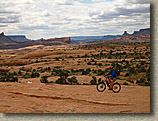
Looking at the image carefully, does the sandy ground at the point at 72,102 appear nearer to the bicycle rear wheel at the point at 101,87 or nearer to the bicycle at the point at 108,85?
the bicycle at the point at 108,85

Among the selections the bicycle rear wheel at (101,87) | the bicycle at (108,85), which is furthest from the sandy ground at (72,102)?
the bicycle rear wheel at (101,87)

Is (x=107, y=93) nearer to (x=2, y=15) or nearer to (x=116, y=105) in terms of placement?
(x=116, y=105)

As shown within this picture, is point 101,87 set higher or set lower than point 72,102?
higher

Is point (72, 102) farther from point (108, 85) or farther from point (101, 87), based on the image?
point (108, 85)

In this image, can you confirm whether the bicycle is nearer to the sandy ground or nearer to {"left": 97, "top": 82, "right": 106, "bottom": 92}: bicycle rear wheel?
{"left": 97, "top": 82, "right": 106, "bottom": 92}: bicycle rear wheel

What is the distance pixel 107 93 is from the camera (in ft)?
36.1

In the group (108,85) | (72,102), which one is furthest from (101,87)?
(72,102)

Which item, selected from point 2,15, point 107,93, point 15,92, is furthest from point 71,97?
point 2,15

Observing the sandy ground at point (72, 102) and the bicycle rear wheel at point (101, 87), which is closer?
the sandy ground at point (72, 102)

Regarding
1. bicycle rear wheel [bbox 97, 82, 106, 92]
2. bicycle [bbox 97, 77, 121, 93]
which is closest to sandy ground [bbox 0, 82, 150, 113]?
bicycle [bbox 97, 77, 121, 93]

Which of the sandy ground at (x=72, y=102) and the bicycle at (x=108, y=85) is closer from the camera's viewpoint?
the sandy ground at (x=72, y=102)

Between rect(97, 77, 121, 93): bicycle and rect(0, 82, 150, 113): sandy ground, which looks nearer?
rect(0, 82, 150, 113): sandy ground

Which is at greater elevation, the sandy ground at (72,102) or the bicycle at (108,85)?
the bicycle at (108,85)

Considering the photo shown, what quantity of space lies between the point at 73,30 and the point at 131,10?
3.51m
